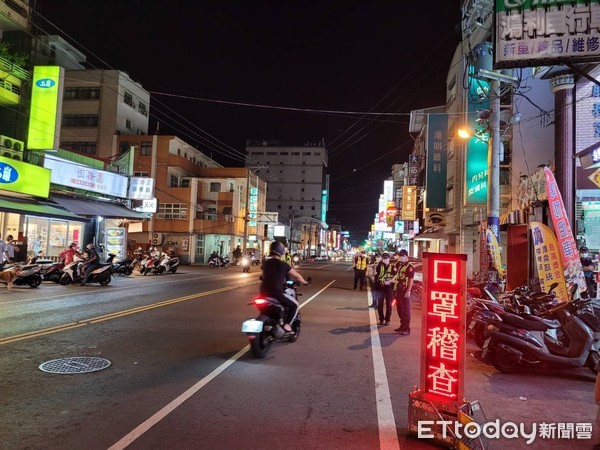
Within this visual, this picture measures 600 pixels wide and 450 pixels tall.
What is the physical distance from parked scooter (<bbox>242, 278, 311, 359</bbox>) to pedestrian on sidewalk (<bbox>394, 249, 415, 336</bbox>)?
3.23 meters

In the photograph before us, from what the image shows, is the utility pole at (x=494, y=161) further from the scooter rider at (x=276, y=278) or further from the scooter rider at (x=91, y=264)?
the scooter rider at (x=91, y=264)

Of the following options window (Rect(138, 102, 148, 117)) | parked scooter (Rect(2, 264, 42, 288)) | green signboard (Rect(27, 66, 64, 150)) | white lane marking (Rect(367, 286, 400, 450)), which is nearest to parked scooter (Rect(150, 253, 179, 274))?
green signboard (Rect(27, 66, 64, 150))

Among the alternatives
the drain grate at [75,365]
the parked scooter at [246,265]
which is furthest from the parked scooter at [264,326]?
the parked scooter at [246,265]

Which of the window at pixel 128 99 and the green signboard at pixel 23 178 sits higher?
the window at pixel 128 99

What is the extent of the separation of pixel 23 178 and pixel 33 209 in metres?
1.75

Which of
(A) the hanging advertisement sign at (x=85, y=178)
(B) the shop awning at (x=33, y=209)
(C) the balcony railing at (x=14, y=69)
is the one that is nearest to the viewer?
(B) the shop awning at (x=33, y=209)

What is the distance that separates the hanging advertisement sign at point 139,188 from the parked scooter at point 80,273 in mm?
11019

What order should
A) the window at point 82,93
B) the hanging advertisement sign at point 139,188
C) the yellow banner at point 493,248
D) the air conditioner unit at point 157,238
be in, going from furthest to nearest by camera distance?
the air conditioner unit at point 157,238 → the window at point 82,93 → the hanging advertisement sign at point 139,188 → the yellow banner at point 493,248

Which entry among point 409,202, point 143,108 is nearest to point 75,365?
point 409,202

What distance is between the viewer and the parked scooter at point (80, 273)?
58.0ft

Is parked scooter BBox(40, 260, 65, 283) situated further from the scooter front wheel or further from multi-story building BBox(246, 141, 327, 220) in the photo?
multi-story building BBox(246, 141, 327, 220)

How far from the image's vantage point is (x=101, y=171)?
26.0 meters

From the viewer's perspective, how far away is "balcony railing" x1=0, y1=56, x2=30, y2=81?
2059 cm

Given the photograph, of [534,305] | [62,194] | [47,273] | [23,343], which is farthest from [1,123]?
[534,305]
